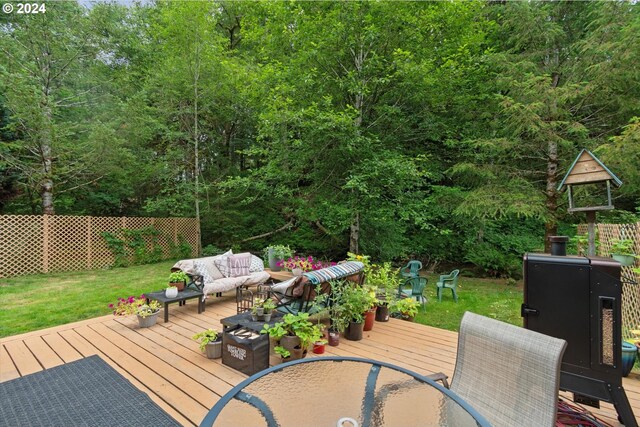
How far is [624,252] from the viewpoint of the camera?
3.32 meters

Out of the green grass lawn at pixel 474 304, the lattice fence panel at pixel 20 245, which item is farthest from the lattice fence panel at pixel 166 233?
the green grass lawn at pixel 474 304

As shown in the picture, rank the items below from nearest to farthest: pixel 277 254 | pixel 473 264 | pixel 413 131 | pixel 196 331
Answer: pixel 196 331, pixel 277 254, pixel 413 131, pixel 473 264

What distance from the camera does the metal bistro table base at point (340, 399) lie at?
1151mm

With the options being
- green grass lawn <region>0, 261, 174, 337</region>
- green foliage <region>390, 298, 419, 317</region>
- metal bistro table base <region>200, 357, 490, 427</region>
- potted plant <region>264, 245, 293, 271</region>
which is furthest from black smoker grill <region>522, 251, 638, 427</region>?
green grass lawn <region>0, 261, 174, 337</region>

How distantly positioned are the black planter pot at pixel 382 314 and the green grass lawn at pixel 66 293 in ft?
12.4

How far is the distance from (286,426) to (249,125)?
33.9ft

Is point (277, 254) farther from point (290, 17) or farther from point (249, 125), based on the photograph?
point (249, 125)

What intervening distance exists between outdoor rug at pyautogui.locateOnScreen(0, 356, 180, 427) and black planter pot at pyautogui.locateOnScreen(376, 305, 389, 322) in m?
2.53

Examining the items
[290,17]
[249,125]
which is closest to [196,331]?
[290,17]

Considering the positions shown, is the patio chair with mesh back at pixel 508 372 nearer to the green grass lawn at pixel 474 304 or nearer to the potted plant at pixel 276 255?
the green grass lawn at pixel 474 304

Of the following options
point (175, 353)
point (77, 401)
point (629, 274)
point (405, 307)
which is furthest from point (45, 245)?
point (629, 274)

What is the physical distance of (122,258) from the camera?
8133 millimetres

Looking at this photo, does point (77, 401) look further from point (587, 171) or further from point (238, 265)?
point (587, 171)

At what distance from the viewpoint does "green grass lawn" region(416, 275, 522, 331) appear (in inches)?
164
